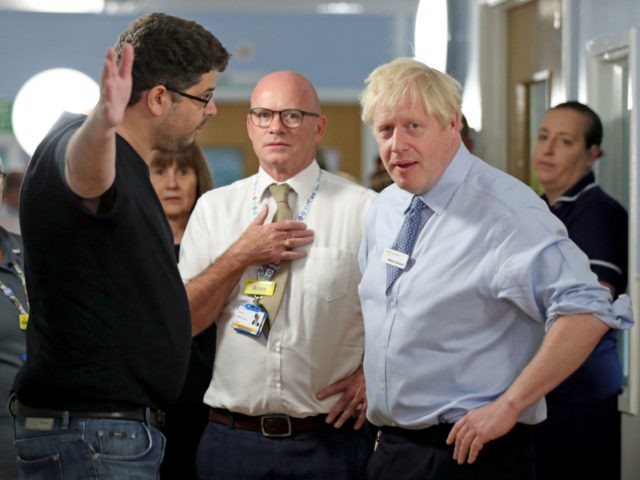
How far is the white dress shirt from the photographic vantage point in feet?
9.56

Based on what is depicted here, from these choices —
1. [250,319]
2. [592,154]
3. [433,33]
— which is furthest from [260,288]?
[433,33]

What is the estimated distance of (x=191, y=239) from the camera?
3.11 meters

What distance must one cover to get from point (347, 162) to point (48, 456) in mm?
8963

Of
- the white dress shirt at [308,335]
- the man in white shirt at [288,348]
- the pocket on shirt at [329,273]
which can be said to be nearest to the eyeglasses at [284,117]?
the man in white shirt at [288,348]

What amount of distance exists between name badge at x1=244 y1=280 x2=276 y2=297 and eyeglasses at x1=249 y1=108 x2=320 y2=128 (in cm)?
47

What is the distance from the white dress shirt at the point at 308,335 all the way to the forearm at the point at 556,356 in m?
0.79

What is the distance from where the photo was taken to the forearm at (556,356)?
2.22 metres

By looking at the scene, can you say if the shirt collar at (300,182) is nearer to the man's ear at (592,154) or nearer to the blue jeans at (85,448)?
the blue jeans at (85,448)

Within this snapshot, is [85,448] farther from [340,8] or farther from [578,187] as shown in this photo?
[340,8]

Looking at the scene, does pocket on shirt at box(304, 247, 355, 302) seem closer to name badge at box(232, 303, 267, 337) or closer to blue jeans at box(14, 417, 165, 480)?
name badge at box(232, 303, 267, 337)

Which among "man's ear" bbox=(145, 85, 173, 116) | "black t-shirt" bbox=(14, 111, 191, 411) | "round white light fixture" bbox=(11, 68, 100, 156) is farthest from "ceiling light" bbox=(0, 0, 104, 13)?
"black t-shirt" bbox=(14, 111, 191, 411)

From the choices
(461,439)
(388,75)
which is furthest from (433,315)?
(388,75)

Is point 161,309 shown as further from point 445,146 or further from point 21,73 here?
point 21,73

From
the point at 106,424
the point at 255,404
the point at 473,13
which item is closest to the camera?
the point at 106,424
